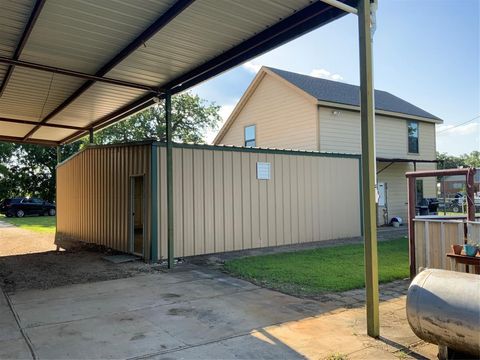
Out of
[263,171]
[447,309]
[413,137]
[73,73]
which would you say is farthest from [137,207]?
[413,137]

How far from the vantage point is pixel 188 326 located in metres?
4.39

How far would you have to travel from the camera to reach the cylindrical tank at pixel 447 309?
3.04 meters

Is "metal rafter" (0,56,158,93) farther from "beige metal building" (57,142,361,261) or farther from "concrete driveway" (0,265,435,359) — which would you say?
"concrete driveway" (0,265,435,359)

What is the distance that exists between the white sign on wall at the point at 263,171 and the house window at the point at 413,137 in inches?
406

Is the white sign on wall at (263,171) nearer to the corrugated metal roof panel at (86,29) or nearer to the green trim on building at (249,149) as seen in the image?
the green trim on building at (249,149)

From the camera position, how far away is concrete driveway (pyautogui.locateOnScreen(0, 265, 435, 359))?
370 centimetres

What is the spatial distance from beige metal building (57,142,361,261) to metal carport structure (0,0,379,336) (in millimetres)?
981

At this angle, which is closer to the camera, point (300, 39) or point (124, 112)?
point (300, 39)

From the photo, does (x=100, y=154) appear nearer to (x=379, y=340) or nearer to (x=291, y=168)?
(x=291, y=168)

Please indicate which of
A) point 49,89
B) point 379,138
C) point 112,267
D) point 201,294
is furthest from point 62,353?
point 379,138

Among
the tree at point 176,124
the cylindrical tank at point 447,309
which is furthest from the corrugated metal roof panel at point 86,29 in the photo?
the tree at point 176,124

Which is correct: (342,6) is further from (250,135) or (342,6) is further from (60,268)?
(250,135)

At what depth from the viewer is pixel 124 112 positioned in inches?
417

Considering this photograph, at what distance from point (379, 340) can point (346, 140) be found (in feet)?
40.7
